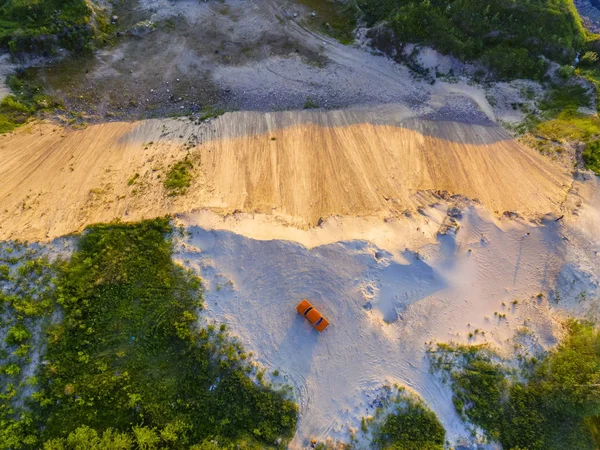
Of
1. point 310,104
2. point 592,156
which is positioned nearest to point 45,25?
point 310,104


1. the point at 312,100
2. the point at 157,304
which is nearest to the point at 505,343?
the point at 157,304

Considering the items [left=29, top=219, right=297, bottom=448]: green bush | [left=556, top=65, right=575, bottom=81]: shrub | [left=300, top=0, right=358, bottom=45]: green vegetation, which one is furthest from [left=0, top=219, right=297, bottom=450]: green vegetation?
[left=556, top=65, right=575, bottom=81]: shrub

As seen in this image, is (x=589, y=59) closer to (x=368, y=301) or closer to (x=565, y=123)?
(x=565, y=123)

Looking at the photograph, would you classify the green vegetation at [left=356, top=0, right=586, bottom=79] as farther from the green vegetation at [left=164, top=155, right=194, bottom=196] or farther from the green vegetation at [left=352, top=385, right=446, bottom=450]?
the green vegetation at [left=352, top=385, right=446, bottom=450]

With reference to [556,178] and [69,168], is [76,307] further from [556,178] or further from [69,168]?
[556,178]

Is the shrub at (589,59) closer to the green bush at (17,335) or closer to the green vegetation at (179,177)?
the green vegetation at (179,177)
